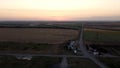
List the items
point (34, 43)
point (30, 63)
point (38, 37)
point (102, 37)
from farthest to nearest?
1. point (38, 37)
2. point (102, 37)
3. point (34, 43)
4. point (30, 63)

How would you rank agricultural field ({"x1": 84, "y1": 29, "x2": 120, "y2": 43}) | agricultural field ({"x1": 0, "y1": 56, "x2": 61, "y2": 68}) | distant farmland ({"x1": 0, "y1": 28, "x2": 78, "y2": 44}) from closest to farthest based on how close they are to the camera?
agricultural field ({"x1": 0, "y1": 56, "x2": 61, "y2": 68})
agricultural field ({"x1": 84, "y1": 29, "x2": 120, "y2": 43})
distant farmland ({"x1": 0, "y1": 28, "x2": 78, "y2": 44})

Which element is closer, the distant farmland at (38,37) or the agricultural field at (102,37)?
the agricultural field at (102,37)

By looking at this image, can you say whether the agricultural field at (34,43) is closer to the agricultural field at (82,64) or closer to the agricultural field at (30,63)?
the agricultural field at (30,63)

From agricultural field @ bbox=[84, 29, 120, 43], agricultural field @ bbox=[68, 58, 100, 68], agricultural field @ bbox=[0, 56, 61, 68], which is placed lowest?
agricultural field @ bbox=[84, 29, 120, 43]

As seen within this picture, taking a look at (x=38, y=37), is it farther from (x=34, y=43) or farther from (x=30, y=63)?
(x=30, y=63)

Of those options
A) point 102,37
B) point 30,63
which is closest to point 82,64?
point 30,63

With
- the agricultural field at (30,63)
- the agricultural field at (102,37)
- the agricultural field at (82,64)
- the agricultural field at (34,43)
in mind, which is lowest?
the agricultural field at (102,37)

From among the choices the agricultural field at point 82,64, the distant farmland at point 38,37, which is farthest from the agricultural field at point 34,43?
the agricultural field at point 82,64

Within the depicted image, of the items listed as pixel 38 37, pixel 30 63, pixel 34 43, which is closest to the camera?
pixel 30 63

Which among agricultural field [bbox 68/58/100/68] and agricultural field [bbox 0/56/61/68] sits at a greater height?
agricultural field [bbox 0/56/61/68]

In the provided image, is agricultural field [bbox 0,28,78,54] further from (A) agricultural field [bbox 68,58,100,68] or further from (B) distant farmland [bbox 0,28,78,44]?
(A) agricultural field [bbox 68,58,100,68]

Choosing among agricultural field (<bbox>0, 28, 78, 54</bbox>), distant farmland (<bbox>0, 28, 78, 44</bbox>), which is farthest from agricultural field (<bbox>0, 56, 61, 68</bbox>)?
distant farmland (<bbox>0, 28, 78, 44</bbox>)

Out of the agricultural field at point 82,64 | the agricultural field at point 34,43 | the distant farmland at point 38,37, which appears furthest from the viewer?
the distant farmland at point 38,37

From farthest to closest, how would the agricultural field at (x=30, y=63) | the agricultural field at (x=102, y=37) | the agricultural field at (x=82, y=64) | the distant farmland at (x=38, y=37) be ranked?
the distant farmland at (x=38, y=37), the agricultural field at (x=102, y=37), the agricultural field at (x=82, y=64), the agricultural field at (x=30, y=63)
